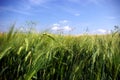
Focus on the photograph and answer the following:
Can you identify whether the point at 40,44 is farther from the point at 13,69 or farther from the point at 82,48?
the point at 82,48

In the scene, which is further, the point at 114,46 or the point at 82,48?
the point at 82,48

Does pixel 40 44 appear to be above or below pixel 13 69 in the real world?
above

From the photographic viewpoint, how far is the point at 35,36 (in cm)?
257

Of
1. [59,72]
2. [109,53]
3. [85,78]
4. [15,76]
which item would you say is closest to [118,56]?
[109,53]

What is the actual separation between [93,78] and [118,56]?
335 mm

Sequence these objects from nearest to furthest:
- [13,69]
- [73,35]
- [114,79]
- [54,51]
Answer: [114,79] → [13,69] → [54,51] → [73,35]

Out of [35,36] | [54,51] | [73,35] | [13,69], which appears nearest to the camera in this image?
[13,69]

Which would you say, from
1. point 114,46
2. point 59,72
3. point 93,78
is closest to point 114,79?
point 93,78

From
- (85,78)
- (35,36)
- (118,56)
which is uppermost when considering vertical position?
(35,36)

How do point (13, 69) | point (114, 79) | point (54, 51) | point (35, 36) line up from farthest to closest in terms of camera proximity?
point (35, 36)
point (54, 51)
point (13, 69)
point (114, 79)

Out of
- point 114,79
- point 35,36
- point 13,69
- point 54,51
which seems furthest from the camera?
point 35,36

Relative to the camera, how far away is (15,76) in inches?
80.7

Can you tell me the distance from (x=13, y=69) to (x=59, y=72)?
49cm

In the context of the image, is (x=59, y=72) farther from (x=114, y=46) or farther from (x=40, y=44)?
(x=114, y=46)
